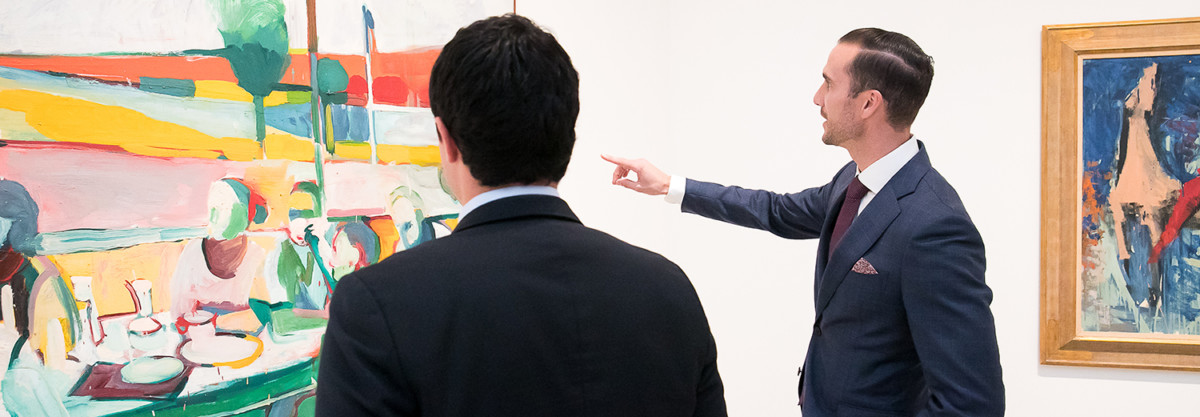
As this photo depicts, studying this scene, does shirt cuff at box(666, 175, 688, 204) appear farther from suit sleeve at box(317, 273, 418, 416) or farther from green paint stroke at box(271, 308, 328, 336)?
suit sleeve at box(317, 273, 418, 416)

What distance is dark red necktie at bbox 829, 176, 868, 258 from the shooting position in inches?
62.9

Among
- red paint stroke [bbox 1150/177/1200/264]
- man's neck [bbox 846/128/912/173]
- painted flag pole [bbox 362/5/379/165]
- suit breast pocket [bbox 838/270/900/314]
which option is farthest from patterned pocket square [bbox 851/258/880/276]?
red paint stroke [bbox 1150/177/1200/264]

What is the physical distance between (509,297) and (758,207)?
1.32 metres

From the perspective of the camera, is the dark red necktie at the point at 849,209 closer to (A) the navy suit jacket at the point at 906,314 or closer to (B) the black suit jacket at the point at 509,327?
(A) the navy suit jacket at the point at 906,314

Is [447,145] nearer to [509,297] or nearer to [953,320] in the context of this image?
[509,297]

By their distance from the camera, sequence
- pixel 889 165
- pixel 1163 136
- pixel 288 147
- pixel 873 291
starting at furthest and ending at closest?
pixel 1163 136 < pixel 889 165 < pixel 873 291 < pixel 288 147

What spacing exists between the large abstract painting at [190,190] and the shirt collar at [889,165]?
91 centimetres

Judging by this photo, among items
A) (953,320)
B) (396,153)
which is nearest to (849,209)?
(953,320)

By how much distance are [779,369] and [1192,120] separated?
146 cm

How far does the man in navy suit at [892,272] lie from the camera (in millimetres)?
1346

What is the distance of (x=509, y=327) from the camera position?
74 cm

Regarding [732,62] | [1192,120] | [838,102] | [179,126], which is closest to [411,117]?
[179,126]

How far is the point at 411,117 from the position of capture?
63.3 inches

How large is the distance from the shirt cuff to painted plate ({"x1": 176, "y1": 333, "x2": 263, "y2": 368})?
3.27 ft
